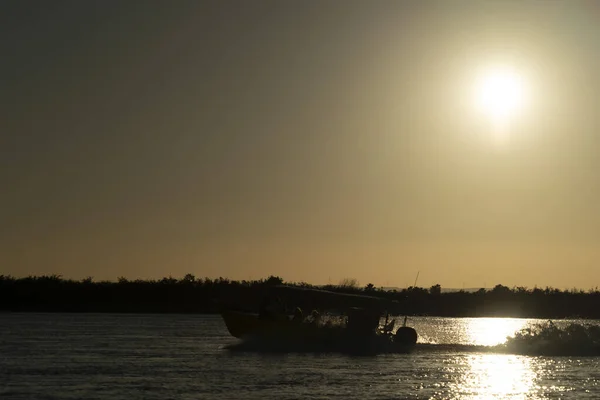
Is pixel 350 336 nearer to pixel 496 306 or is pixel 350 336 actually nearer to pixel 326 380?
pixel 326 380

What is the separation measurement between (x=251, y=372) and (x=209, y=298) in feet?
286

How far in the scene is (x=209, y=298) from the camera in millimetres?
137625

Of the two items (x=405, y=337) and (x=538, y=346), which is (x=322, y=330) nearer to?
(x=405, y=337)

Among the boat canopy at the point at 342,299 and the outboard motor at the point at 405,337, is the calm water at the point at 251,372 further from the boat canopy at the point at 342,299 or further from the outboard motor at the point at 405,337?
the boat canopy at the point at 342,299

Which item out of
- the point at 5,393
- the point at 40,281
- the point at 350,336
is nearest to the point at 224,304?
the point at 350,336

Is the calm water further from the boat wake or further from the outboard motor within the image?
the outboard motor

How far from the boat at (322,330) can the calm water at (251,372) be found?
1791mm

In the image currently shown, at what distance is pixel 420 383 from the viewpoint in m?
48.0

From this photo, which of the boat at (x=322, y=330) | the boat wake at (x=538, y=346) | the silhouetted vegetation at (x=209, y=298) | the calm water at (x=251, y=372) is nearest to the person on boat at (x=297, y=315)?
the boat at (x=322, y=330)

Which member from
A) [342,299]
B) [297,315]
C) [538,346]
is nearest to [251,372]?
[297,315]

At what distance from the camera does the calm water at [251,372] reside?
43.6m

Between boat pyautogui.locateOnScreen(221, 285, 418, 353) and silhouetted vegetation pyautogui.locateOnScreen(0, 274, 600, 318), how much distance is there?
49.8 meters

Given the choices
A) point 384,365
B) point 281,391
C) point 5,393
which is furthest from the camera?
point 384,365

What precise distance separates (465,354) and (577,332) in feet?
47.0
